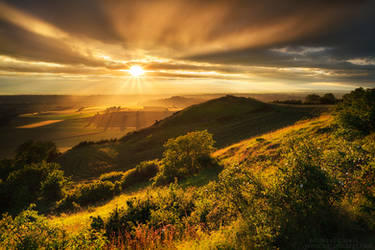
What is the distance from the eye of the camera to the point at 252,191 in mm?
7332

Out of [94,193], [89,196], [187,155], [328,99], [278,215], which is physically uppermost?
[328,99]

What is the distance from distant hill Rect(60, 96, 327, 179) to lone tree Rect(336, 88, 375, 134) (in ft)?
70.8

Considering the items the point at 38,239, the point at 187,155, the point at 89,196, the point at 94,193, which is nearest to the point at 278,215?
the point at 38,239

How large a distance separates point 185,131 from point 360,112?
57892 mm

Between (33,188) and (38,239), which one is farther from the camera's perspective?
(33,188)

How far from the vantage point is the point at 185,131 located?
70625 millimetres

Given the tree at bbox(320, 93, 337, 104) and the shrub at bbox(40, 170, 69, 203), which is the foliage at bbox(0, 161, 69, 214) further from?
the tree at bbox(320, 93, 337, 104)

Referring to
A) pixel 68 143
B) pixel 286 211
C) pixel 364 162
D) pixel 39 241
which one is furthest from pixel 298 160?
pixel 68 143

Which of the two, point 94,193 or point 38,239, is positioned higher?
point 38,239

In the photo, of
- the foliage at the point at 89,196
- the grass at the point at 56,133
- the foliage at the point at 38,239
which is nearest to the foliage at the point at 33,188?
the foliage at the point at 89,196

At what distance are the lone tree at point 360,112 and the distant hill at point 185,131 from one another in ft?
70.8

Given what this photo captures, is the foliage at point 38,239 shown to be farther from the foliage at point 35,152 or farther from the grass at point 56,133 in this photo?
the grass at point 56,133

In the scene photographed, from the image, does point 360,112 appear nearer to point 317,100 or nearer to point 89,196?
point 89,196

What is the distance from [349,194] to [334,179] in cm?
77
